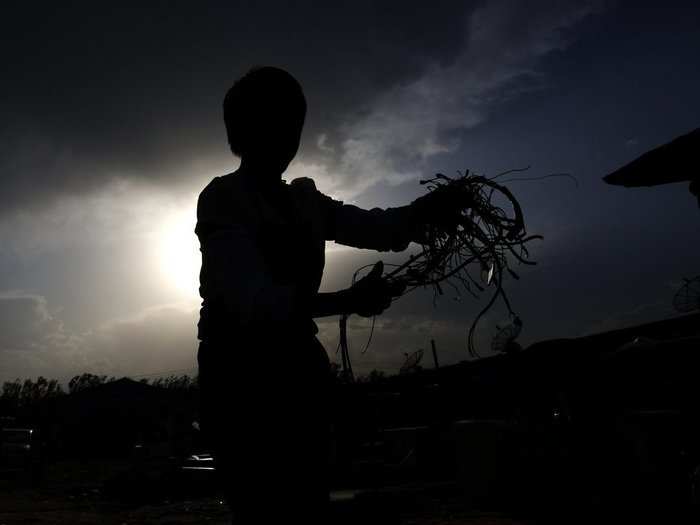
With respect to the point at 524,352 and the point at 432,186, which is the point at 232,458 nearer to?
the point at 524,352

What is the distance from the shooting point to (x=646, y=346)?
162cm

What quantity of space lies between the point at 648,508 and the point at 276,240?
6.86 m

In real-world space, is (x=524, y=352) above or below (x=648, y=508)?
above

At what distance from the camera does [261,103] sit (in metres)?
1.66

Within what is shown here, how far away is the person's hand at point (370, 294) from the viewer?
158 centimetres

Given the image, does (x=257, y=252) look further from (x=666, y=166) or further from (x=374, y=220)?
(x=666, y=166)

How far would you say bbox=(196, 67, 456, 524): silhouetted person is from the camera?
1312mm

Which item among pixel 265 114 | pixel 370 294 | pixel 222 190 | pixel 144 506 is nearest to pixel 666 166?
pixel 370 294

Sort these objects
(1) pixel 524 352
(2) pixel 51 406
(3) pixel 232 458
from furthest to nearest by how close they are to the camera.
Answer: (2) pixel 51 406, (1) pixel 524 352, (3) pixel 232 458

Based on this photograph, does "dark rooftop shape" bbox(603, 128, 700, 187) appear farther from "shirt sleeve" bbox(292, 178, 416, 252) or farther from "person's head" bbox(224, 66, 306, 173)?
"person's head" bbox(224, 66, 306, 173)

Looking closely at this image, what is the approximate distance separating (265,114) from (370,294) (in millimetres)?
649

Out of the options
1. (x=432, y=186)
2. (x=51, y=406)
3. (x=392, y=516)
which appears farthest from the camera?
(x=51, y=406)

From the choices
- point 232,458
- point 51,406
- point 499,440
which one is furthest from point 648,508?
point 51,406

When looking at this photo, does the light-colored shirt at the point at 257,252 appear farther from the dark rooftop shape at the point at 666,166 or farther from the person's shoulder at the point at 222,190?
the dark rooftop shape at the point at 666,166
